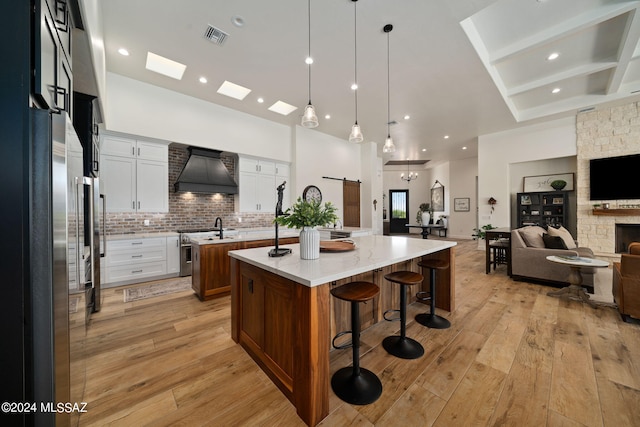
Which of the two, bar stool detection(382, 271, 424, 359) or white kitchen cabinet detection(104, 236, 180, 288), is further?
white kitchen cabinet detection(104, 236, 180, 288)

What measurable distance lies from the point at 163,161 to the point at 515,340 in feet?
19.3

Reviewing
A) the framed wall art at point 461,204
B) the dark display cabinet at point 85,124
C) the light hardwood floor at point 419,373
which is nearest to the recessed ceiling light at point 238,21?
the dark display cabinet at point 85,124

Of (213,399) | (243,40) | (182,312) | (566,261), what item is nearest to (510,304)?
(566,261)

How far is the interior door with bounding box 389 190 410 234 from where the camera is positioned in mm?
12398

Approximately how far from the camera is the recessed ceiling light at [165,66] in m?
3.90

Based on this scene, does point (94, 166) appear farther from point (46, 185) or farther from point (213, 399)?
point (213, 399)

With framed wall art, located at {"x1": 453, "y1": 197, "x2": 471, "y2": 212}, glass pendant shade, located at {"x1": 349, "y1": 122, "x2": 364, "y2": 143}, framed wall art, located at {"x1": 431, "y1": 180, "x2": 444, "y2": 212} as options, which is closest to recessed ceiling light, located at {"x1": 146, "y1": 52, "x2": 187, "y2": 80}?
glass pendant shade, located at {"x1": 349, "y1": 122, "x2": 364, "y2": 143}

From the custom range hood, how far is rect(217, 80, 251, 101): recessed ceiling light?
1258 millimetres


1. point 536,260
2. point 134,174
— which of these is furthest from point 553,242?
point 134,174

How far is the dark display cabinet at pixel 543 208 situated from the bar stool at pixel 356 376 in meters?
7.57

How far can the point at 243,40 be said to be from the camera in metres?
3.24

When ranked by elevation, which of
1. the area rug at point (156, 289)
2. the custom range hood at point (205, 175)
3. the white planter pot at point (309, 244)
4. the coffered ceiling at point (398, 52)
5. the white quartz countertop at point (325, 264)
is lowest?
the area rug at point (156, 289)

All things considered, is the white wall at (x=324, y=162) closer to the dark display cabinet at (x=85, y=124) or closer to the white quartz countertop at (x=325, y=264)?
the dark display cabinet at (x=85, y=124)

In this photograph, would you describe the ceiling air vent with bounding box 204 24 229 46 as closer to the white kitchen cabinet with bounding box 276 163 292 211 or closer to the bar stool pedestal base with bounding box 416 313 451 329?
the white kitchen cabinet with bounding box 276 163 292 211
